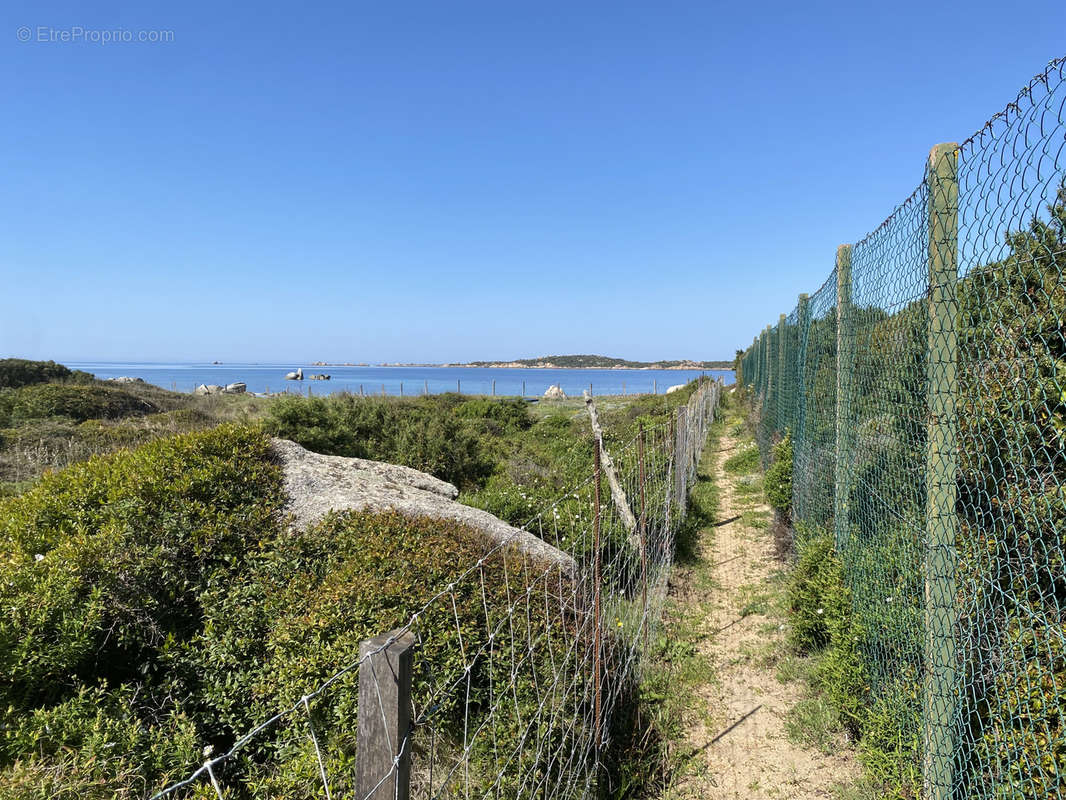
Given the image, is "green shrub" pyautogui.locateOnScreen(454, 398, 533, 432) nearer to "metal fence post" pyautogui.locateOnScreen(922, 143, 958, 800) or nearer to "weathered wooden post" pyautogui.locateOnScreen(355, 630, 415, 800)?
"metal fence post" pyautogui.locateOnScreen(922, 143, 958, 800)

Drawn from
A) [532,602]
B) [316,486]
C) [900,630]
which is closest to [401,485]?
[316,486]

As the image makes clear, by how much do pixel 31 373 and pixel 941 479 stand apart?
91.5 ft

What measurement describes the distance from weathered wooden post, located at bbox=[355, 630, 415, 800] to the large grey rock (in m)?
2.97

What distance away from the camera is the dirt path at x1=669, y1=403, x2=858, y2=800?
3.10 metres

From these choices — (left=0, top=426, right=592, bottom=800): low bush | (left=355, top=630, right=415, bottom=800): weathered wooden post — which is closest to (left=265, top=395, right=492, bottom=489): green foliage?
(left=0, top=426, right=592, bottom=800): low bush

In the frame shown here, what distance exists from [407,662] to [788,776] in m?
2.89

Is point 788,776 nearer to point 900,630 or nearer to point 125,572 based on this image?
point 900,630

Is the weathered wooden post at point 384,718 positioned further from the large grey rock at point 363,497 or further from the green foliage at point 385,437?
the green foliage at point 385,437

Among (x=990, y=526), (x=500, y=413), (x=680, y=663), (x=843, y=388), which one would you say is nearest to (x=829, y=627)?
(x=680, y=663)

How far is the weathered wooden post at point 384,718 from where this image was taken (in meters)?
1.24

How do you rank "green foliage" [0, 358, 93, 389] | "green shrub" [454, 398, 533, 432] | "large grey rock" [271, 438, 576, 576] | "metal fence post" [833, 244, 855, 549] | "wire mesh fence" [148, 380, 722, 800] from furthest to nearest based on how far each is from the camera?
"green foliage" [0, 358, 93, 389]
"green shrub" [454, 398, 533, 432]
"large grey rock" [271, 438, 576, 576]
"metal fence post" [833, 244, 855, 549]
"wire mesh fence" [148, 380, 722, 800]

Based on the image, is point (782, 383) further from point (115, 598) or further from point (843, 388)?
point (115, 598)

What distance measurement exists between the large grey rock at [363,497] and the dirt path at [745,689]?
4.43ft

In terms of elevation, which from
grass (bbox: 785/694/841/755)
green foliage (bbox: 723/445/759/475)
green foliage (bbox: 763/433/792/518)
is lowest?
grass (bbox: 785/694/841/755)
